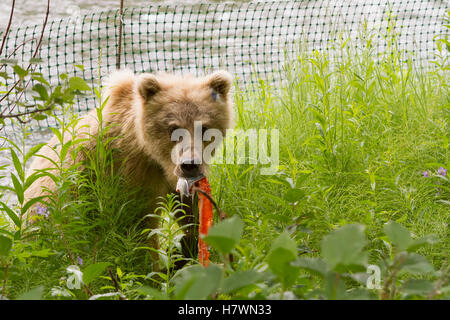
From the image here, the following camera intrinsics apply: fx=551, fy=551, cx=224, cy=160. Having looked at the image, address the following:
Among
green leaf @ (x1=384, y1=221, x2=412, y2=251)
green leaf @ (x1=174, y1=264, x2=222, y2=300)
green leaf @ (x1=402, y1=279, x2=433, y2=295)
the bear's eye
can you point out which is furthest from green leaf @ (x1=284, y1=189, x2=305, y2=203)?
the bear's eye

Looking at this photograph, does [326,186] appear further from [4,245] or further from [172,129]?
[4,245]

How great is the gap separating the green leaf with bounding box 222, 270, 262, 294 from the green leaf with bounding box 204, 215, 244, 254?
7cm

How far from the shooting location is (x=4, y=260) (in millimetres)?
2072

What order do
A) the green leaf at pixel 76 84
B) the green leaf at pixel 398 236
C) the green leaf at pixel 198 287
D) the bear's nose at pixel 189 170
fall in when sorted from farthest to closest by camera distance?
the bear's nose at pixel 189 170 → the green leaf at pixel 76 84 → the green leaf at pixel 398 236 → the green leaf at pixel 198 287

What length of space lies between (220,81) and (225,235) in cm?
327

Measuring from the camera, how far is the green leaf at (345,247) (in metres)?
1.16

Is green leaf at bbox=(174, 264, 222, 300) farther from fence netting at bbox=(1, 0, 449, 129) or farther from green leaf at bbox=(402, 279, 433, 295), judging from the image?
fence netting at bbox=(1, 0, 449, 129)

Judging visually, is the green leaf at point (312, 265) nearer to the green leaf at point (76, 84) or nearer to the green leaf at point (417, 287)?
the green leaf at point (417, 287)

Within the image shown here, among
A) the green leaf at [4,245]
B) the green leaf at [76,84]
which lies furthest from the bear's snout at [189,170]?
the green leaf at [4,245]

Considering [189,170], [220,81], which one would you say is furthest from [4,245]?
[220,81]

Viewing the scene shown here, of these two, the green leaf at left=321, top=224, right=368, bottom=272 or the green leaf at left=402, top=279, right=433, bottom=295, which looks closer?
the green leaf at left=321, top=224, right=368, bottom=272

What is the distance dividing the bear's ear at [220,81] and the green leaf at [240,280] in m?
3.22

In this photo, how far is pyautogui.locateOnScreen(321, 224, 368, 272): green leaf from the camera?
1161mm

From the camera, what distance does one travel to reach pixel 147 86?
13.8 ft
